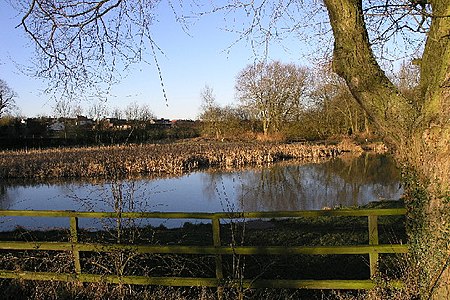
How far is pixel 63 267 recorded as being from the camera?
4965 mm

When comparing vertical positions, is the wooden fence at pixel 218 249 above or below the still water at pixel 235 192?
above

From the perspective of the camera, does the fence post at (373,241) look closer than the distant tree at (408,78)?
Yes

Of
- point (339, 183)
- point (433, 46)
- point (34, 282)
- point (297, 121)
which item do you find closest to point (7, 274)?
point (34, 282)

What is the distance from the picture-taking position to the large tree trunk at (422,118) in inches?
146

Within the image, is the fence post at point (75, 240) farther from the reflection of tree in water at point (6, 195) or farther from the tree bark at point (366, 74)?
the reflection of tree in water at point (6, 195)

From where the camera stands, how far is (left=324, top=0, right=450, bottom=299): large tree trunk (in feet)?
12.1

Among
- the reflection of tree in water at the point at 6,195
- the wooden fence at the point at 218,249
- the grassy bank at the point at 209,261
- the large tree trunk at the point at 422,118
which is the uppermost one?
the large tree trunk at the point at 422,118

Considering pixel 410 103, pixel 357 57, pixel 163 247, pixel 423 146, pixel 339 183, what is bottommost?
pixel 339 183

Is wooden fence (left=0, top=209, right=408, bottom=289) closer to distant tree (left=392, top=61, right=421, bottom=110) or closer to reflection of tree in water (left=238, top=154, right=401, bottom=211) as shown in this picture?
distant tree (left=392, top=61, right=421, bottom=110)

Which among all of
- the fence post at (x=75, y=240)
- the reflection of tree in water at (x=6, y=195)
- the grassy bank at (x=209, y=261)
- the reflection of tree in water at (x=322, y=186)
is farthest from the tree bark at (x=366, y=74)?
the reflection of tree in water at (x=6, y=195)

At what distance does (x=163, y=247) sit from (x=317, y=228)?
667 cm

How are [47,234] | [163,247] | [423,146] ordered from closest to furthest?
[423,146] < [163,247] < [47,234]

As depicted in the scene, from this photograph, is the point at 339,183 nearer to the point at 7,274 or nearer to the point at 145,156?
A: the point at 145,156

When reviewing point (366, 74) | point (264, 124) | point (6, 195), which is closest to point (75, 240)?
point (366, 74)
